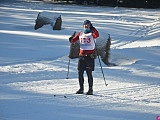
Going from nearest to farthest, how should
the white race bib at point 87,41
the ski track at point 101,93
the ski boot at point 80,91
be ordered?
the ski track at point 101,93 → the white race bib at point 87,41 → the ski boot at point 80,91

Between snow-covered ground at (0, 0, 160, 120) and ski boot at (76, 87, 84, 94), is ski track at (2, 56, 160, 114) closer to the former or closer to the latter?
snow-covered ground at (0, 0, 160, 120)

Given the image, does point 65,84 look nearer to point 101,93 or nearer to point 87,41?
point 101,93

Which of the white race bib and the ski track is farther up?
the white race bib

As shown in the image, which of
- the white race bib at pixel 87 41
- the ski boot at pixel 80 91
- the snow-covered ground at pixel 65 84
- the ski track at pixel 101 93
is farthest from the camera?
the ski boot at pixel 80 91

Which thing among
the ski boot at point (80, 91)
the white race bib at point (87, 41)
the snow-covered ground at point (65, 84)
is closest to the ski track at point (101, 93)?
Result: the snow-covered ground at point (65, 84)

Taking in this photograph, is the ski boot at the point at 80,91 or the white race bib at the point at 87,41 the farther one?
the ski boot at the point at 80,91

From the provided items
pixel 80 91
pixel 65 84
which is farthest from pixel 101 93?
pixel 65 84

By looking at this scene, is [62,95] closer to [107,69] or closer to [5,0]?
[107,69]

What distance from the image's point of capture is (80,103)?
6.85 metres

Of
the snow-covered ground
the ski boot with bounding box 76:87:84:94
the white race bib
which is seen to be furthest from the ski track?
the white race bib

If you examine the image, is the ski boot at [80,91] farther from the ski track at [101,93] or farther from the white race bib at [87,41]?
the white race bib at [87,41]

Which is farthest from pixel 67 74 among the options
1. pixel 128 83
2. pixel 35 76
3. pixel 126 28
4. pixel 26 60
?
pixel 126 28

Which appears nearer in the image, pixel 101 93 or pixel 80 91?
pixel 80 91

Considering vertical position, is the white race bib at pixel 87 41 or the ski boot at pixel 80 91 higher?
the white race bib at pixel 87 41
